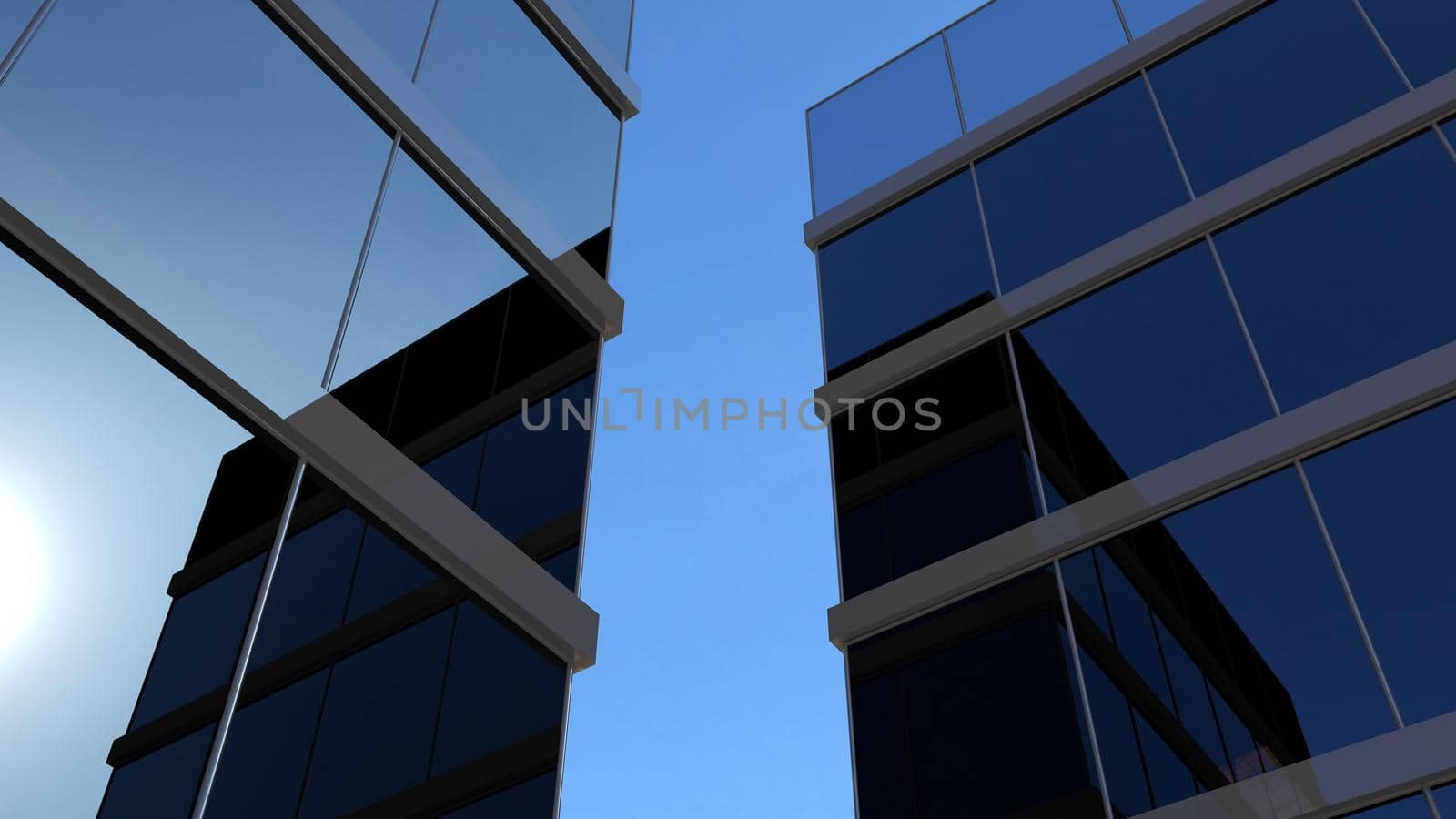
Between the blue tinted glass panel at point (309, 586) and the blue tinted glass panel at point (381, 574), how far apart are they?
0.07 m

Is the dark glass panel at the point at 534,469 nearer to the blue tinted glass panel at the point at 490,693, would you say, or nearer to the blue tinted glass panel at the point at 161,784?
the blue tinted glass panel at the point at 490,693

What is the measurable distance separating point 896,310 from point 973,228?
1188 mm

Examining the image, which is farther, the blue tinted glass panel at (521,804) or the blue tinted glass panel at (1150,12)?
the blue tinted glass panel at (1150,12)

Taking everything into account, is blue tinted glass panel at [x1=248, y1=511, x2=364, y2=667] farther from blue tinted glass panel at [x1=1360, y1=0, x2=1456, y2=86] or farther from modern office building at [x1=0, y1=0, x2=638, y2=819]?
blue tinted glass panel at [x1=1360, y1=0, x2=1456, y2=86]

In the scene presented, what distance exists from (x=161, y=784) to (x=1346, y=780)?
6.76m

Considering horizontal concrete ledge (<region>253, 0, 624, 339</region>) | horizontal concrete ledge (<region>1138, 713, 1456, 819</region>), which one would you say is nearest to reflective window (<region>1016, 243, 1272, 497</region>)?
horizontal concrete ledge (<region>1138, 713, 1456, 819</region>)

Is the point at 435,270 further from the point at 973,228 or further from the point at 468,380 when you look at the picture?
the point at 973,228

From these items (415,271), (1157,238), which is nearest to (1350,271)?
(1157,238)

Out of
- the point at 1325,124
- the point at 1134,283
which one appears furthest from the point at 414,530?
the point at 1325,124

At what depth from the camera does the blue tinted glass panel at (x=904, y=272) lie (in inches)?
539

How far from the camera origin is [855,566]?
1238 centimetres

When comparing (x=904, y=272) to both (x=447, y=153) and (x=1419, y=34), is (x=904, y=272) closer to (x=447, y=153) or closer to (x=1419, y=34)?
(x=1419, y=34)

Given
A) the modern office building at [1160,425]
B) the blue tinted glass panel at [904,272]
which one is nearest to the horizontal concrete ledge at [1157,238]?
the modern office building at [1160,425]

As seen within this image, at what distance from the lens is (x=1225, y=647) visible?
9109 mm
